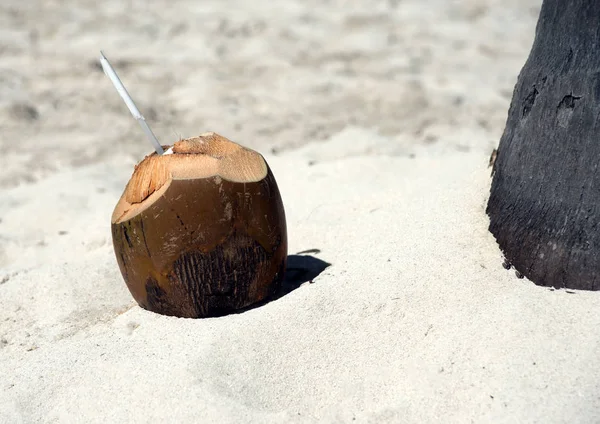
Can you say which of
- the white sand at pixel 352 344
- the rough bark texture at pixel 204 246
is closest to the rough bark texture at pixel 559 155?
the white sand at pixel 352 344

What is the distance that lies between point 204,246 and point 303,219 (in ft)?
3.24

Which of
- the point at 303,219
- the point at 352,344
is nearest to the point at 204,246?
the point at 352,344

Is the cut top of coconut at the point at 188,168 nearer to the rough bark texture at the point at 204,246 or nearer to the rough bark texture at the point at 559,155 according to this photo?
the rough bark texture at the point at 204,246

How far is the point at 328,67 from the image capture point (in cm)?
536

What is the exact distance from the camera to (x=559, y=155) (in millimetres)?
2158

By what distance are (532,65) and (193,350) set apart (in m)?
1.31

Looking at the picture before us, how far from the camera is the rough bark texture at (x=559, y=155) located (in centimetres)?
211

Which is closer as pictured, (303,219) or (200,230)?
(200,230)

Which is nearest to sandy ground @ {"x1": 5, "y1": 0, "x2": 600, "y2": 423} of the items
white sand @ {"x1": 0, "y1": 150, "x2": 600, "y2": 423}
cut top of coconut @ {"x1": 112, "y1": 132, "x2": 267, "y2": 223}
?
white sand @ {"x1": 0, "y1": 150, "x2": 600, "y2": 423}

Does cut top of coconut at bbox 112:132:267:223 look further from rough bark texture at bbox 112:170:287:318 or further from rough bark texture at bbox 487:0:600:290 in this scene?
rough bark texture at bbox 487:0:600:290

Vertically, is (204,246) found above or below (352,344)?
above

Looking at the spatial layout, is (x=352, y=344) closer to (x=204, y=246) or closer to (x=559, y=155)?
(x=204, y=246)

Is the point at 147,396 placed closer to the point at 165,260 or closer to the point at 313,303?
the point at 165,260

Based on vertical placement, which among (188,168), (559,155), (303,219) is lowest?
(303,219)
